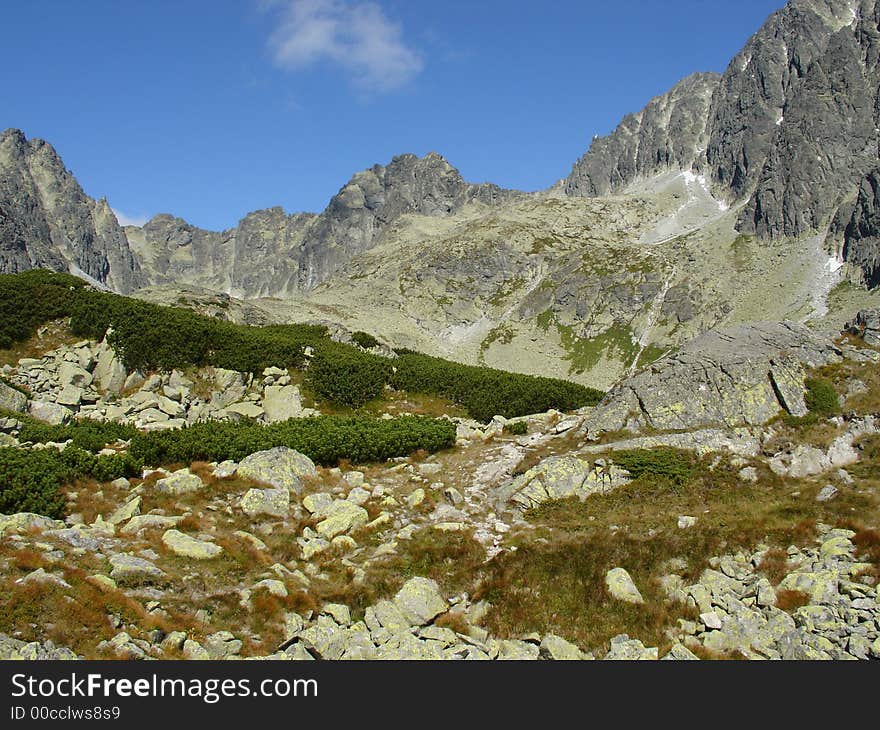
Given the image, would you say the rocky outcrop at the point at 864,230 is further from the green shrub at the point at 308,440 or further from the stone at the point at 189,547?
the stone at the point at 189,547

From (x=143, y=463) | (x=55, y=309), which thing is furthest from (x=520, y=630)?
(x=55, y=309)

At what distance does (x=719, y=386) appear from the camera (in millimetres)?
20516

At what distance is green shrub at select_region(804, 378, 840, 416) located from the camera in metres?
19.3

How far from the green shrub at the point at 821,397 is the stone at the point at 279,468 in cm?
1650

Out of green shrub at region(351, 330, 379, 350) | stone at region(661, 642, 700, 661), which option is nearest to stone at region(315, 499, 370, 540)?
stone at region(661, 642, 700, 661)

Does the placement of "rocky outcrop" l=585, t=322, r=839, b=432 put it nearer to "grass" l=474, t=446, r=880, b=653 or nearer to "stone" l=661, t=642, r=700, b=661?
"grass" l=474, t=446, r=880, b=653

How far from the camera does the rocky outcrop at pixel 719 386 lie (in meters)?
19.8

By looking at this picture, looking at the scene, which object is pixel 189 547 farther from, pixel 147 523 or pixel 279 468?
pixel 279 468

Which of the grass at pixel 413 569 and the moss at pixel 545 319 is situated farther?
the moss at pixel 545 319

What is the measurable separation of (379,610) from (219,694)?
3.96 m

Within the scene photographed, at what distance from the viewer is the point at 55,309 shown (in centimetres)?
3422

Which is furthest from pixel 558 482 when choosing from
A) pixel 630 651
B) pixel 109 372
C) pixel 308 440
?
pixel 109 372

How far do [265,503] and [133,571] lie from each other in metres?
4.80

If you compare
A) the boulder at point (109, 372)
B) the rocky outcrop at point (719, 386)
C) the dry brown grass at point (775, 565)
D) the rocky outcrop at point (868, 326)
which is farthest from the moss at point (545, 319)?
the dry brown grass at point (775, 565)
